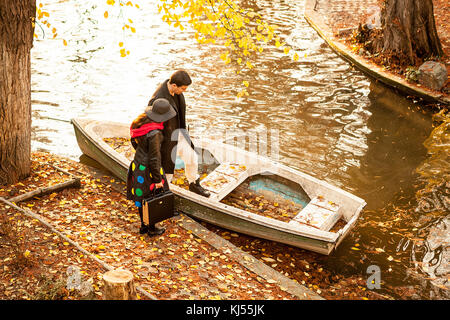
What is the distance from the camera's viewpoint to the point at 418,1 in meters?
14.9

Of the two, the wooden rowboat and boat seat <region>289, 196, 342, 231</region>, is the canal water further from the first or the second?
the wooden rowboat

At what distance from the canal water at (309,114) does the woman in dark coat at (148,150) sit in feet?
5.84

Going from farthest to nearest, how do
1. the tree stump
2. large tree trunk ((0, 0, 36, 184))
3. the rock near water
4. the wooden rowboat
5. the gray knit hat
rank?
the rock near water
large tree trunk ((0, 0, 36, 184))
the wooden rowboat
the gray knit hat
the tree stump

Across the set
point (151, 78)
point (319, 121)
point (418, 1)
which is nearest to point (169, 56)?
point (151, 78)

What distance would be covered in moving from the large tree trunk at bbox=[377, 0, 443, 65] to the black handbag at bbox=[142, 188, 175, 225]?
1207cm

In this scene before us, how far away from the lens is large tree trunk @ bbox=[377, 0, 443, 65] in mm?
14969

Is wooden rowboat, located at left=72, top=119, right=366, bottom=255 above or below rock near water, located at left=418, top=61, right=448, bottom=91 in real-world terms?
below

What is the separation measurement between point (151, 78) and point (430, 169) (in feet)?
31.7

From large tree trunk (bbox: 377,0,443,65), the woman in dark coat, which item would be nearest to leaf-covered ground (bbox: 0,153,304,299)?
the woman in dark coat

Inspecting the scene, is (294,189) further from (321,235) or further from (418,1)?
(418,1)

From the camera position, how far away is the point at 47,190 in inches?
309

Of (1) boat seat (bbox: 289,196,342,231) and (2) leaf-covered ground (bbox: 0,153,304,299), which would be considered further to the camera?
(1) boat seat (bbox: 289,196,342,231)

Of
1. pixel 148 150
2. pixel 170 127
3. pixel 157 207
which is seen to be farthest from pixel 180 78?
pixel 157 207

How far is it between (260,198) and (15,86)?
15.9ft
